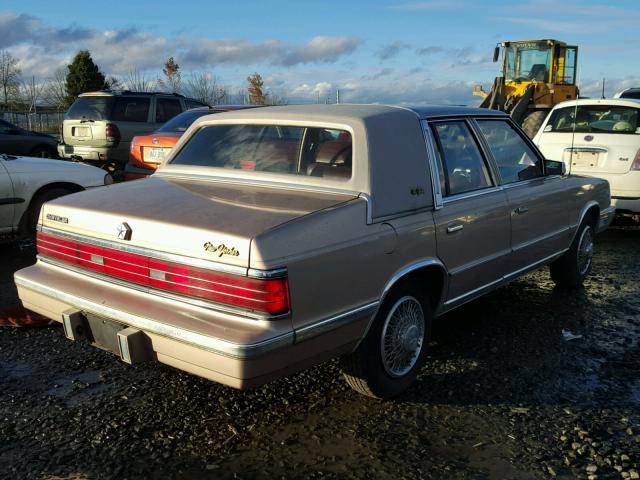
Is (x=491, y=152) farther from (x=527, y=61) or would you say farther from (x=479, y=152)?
(x=527, y=61)

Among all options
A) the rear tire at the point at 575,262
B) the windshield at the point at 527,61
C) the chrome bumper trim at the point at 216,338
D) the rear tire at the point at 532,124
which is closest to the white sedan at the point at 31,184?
the chrome bumper trim at the point at 216,338

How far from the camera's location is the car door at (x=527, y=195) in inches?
178

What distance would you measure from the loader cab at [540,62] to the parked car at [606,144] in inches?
412

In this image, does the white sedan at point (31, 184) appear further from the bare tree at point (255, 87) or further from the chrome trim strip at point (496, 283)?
the bare tree at point (255, 87)

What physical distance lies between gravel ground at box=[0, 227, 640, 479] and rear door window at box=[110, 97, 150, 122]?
28.1 ft

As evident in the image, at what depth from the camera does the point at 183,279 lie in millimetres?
2959

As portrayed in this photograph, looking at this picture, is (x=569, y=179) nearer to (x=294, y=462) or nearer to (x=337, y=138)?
(x=337, y=138)

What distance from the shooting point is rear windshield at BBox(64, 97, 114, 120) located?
12.4 m

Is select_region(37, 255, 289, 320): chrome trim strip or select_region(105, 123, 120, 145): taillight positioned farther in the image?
select_region(105, 123, 120, 145): taillight

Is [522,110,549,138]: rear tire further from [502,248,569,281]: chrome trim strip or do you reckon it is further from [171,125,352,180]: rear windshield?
[171,125,352,180]: rear windshield

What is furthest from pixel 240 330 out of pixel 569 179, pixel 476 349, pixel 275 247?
pixel 569 179

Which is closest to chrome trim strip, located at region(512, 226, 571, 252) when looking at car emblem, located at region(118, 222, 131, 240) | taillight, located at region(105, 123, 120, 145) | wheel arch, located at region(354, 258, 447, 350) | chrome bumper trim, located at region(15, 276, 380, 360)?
wheel arch, located at region(354, 258, 447, 350)

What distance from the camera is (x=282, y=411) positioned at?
137 inches

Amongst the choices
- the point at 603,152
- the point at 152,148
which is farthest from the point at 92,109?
the point at 603,152
